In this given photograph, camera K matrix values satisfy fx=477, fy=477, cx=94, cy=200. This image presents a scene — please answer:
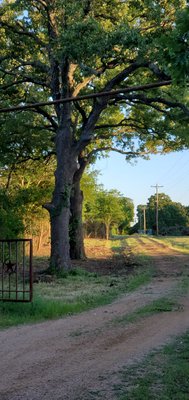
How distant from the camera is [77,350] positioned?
7.60 m

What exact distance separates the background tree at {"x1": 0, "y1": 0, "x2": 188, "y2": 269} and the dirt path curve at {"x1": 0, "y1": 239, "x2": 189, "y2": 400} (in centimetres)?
870

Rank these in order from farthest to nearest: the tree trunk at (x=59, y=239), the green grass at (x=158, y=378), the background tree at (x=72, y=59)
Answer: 1. the tree trunk at (x=59, y=239)
2. the background tree at (x=72, y=59)
3. the green grass at (x=158, y=378)

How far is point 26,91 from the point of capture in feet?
78.7

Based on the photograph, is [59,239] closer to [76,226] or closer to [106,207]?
[76,226]

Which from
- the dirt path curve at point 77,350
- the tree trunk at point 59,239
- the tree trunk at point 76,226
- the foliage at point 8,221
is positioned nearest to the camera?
the dirt path curve at point 77,350

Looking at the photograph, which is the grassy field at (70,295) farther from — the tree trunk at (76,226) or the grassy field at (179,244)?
the grassy field at (179,244)

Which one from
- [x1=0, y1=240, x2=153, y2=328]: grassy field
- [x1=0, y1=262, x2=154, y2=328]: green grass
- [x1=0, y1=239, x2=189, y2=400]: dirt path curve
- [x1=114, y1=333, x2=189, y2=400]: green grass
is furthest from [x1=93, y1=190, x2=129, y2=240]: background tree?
[x1=114, y1=333, x2=189, y2=400]: green grass

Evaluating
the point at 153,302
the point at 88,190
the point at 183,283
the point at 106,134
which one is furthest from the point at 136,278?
the point at 88,190

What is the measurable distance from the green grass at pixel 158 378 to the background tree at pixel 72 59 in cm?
1076

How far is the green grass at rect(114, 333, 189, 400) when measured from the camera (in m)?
5.31

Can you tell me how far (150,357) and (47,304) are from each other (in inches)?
191

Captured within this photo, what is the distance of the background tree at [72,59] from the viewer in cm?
1611

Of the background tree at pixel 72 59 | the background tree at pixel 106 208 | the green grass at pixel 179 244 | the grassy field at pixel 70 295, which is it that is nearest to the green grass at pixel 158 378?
the grassy field at pixel 70 295

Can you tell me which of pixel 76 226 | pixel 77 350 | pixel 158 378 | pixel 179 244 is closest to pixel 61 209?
pixel 76 226
